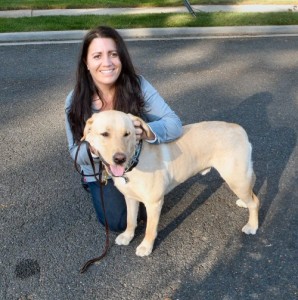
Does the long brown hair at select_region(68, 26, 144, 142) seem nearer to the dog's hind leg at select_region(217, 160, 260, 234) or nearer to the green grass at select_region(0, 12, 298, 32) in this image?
the dog's hind leg at select_region(217, 160, 260, 234)

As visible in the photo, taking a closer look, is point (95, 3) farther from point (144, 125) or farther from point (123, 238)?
point (144, 125)

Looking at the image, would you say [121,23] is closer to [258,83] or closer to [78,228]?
[258,83]

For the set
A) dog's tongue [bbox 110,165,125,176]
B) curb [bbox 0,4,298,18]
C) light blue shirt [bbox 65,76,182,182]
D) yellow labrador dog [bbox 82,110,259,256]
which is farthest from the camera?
curb [bbox 0,4,298,18]

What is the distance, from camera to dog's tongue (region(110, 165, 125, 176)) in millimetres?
2732

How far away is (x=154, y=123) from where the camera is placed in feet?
10.5

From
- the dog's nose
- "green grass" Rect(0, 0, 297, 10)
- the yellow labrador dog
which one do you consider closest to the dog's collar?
the yellow labrador dog

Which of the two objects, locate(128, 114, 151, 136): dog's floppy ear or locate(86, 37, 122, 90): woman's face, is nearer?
locate(128, 114, 151, 136): dog's floppy ear

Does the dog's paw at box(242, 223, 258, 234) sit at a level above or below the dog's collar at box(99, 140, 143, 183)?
below

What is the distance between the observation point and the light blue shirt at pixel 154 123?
10.3 feet

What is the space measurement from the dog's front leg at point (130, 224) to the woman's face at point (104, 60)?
0.94 meters

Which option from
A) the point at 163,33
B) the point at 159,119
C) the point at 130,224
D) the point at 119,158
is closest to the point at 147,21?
the point at 163,33

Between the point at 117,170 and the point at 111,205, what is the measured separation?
32.0 inches

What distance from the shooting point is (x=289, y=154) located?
180 inches

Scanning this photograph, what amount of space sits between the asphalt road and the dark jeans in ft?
0.42
